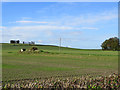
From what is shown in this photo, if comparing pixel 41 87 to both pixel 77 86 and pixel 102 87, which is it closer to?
pixel 77 86

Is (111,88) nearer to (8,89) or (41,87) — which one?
(41,87)

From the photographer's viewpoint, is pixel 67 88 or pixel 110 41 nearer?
pixel 67 88

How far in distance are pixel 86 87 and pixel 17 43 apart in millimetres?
57438

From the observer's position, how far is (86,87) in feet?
18.0

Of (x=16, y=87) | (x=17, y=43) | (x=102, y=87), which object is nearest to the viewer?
(x=16, y=87)

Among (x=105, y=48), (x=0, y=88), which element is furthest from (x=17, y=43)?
(x=0, y=88)

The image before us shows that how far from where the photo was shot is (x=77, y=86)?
→ 5469 mm

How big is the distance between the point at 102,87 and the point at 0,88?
302 cm

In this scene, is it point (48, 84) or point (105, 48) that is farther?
point (105, 48)

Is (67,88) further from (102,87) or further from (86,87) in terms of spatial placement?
(102,87)

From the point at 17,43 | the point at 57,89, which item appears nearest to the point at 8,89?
the point at 57,89

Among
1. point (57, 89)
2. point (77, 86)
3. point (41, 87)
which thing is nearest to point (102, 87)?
point (77, 86)

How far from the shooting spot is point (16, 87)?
5402 millimetres

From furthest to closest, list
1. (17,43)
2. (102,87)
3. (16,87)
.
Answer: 1. (17,43)
2. (102,87)
3. (16,87)
